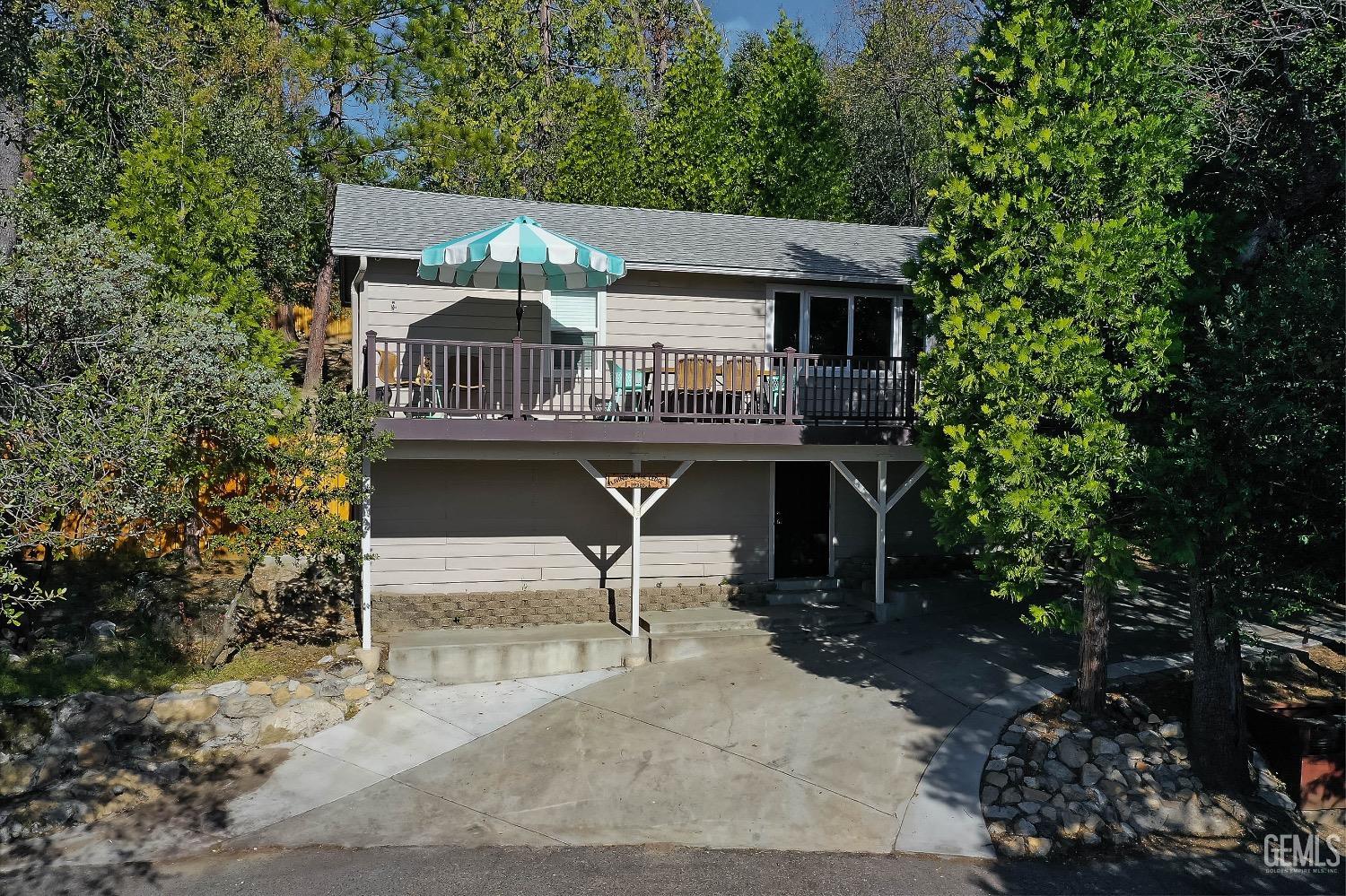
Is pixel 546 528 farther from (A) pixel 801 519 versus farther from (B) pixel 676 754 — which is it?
(B) pixel 676 754

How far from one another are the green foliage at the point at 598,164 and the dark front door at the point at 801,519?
1176cm

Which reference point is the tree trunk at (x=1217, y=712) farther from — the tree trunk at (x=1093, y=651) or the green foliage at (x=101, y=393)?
the green foliage at (x=101, y=393)

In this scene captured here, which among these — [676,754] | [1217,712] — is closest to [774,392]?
[676,754]

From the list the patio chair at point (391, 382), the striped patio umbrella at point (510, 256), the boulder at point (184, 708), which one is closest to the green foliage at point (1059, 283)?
the striped patio umbrella at point (510, 256)

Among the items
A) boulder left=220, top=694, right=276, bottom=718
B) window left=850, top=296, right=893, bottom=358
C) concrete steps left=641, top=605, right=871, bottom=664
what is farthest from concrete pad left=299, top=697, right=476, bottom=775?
window left=850, top=296, right=893, bottom=358

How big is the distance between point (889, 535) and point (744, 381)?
3853mm

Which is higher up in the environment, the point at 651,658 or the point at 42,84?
the point at 42,84

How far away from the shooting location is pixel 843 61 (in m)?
31.8

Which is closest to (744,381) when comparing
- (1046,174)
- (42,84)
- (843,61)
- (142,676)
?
(1046,174)

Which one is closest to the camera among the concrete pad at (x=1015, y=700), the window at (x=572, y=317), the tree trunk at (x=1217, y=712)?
the tree trunk at (x=1217, y=712)

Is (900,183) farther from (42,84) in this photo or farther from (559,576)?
(42,84)

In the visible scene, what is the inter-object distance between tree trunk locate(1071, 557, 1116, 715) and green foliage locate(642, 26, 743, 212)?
1606 cm

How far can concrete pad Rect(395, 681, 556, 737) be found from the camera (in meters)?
9.36

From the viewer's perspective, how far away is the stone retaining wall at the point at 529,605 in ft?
37.9
